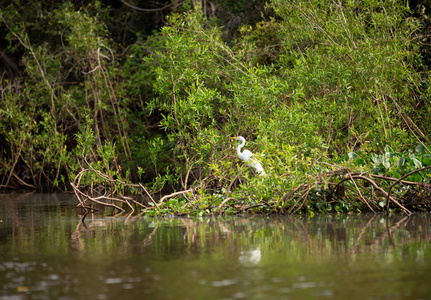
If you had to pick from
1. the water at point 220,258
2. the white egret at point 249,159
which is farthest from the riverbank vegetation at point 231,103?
the water at point 220,258

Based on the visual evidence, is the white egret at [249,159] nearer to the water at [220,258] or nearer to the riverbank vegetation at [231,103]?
the riverbank vegetation at [231,103]

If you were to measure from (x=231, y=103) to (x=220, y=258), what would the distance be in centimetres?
860

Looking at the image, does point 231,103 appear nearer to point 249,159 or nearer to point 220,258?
point 249,159

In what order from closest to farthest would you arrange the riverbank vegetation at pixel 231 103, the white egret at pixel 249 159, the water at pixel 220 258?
the water at pixel 220 258 → the riverbank vegetation at pixel 231 103 → the white egret at pixel 249 159

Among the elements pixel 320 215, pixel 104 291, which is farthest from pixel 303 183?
pixel 104 291

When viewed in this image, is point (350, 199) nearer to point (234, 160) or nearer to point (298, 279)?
point (234, 160)

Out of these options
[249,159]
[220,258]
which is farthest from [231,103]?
[220,258]

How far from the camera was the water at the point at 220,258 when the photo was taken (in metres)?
5.15

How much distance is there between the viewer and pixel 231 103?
1494cm

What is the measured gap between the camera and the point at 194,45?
1419cm

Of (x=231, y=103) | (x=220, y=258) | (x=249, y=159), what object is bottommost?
(x=220, y=258)

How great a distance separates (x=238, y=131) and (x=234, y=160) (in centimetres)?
72

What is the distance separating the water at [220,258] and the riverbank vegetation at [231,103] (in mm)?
988

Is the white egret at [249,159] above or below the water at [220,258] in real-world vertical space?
above
